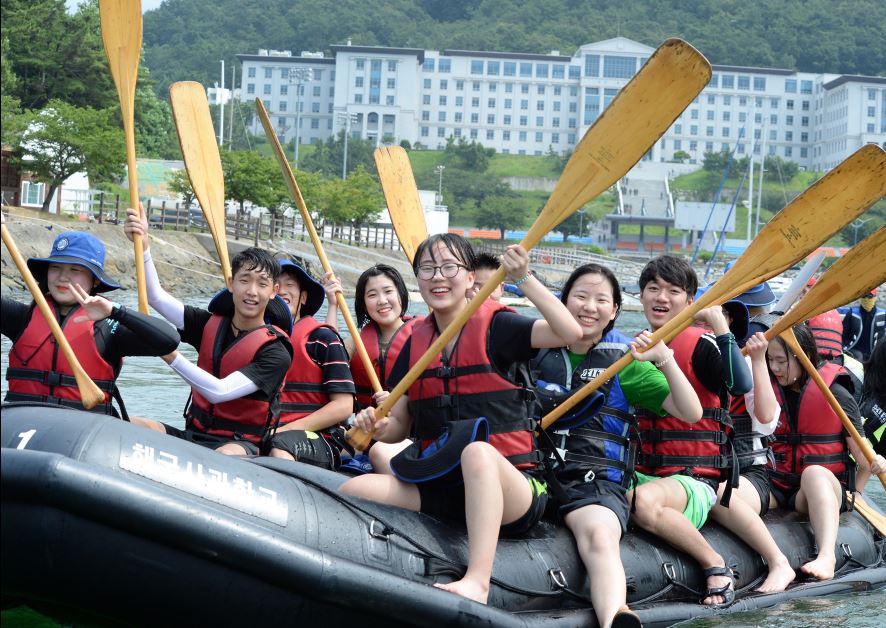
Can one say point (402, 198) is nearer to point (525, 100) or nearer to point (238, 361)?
point (238, 361)

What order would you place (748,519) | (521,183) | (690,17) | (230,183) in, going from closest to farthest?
(748,519), (230,183), (521,183), (690,17)

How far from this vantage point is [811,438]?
18.7ft

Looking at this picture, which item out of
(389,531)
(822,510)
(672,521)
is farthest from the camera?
(822,510)

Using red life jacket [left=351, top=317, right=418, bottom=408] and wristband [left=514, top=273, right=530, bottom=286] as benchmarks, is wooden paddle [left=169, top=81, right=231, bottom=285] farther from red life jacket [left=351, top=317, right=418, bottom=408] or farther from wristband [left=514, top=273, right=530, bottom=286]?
wristband [left=514, top=273, right=530, bottom=286]

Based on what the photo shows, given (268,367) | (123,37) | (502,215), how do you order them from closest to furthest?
1. (268,367)
2. (123,37)
3. (502,215)

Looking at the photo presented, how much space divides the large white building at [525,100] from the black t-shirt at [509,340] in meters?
114

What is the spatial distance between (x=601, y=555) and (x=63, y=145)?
1206 inches

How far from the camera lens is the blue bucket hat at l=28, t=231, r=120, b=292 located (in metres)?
4.56

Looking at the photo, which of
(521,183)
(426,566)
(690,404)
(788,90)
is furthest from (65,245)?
(788,90)

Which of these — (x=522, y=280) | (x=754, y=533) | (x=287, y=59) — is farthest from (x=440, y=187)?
(x=522, y=280)

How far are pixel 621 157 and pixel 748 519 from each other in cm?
171

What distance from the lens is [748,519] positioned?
16.7 ft

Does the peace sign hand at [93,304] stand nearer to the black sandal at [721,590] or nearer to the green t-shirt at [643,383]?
the green t-shirt at [643,383]

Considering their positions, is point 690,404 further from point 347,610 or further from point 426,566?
point 347,610
